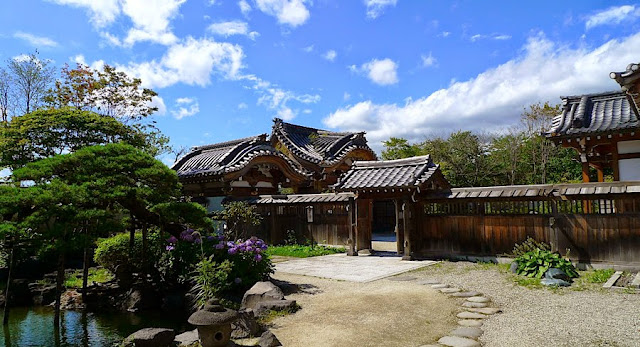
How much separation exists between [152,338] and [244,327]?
1.31m

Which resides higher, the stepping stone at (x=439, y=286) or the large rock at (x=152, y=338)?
the stepping stone at (x=439, y=286)

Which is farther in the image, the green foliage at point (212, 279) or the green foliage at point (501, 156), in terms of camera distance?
the green foliage at point (501, 156)

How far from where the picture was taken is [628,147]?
11.6 metres

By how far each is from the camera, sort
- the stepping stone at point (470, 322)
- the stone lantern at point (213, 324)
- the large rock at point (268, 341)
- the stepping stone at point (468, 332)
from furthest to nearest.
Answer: the stepping stone at point (470, 322) → the stepping stone at point (468, 332) → the large rock at point (268, 341) → the stone lantern at point (213, 324)

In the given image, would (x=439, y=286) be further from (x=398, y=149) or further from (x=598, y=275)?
(x=398, y=149)

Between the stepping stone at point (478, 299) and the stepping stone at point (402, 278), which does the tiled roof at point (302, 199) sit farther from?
the stepping stone at point (478, 299)

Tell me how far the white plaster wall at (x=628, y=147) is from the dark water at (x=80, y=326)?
40.6ft

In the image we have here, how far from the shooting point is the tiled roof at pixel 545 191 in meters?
9.84

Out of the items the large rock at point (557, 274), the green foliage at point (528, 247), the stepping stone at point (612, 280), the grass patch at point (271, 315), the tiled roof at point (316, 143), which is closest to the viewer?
the grass patch at point (271, 315)

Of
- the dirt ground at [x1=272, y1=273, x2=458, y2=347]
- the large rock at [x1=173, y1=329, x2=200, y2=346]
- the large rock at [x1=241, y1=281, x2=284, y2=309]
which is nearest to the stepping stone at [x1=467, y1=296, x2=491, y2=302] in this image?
the dirt ground at [x1=272, y1=273, x2=458, y2=347]

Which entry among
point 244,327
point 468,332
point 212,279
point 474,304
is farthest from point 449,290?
point 212,279

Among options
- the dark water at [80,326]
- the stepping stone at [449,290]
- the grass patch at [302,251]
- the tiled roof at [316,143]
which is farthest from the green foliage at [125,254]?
the tiled roof at [316,143]

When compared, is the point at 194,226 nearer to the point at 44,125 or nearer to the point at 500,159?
the point at 44,125

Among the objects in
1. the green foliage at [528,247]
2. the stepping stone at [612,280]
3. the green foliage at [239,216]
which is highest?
the green foliage at [239,216]
